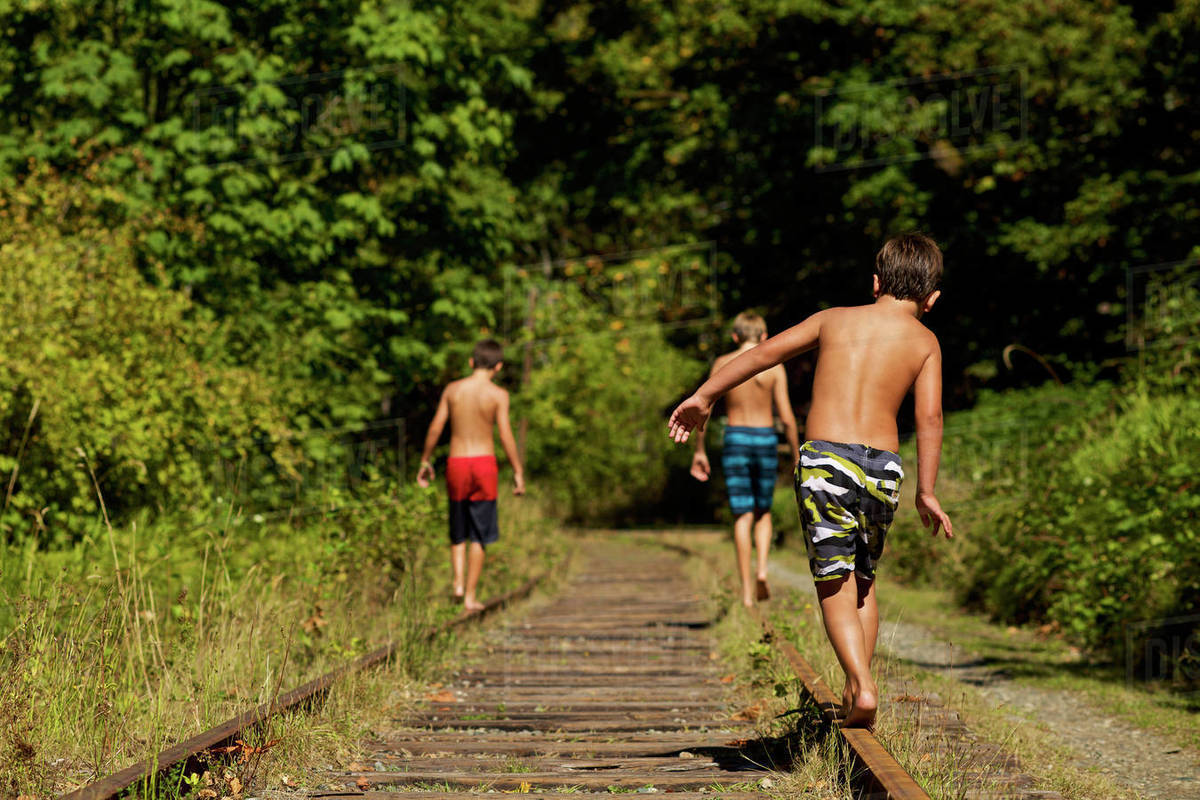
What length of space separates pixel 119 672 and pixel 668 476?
28.5 meters

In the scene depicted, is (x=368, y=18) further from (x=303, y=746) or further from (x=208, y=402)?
(x=303, y=746)

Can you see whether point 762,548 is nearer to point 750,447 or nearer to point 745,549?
point 745,549

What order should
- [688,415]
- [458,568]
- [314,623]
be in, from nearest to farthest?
[688,415] → [314,623] → [458,568]

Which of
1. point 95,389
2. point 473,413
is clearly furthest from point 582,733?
point 95,389

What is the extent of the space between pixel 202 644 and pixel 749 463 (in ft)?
13.8

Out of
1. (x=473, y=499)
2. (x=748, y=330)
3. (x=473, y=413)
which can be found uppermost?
(x=748, y=330)

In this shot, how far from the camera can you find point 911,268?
4.38 metres

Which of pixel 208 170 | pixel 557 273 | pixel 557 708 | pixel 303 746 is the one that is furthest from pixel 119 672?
pixel 557 273

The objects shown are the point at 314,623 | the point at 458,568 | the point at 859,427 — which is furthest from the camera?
the point at 458,568

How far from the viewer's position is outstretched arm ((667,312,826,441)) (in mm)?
4191

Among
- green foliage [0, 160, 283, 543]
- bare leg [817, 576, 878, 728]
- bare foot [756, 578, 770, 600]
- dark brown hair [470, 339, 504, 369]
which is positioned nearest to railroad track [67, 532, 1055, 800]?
bare leg [817, 576, 878, 728]

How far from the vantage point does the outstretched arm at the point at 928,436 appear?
4234 millimetres

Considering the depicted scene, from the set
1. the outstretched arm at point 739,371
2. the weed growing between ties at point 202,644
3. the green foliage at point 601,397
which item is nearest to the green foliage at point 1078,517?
the outstretched arm at point 739,371

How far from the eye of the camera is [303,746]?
4.71 m
